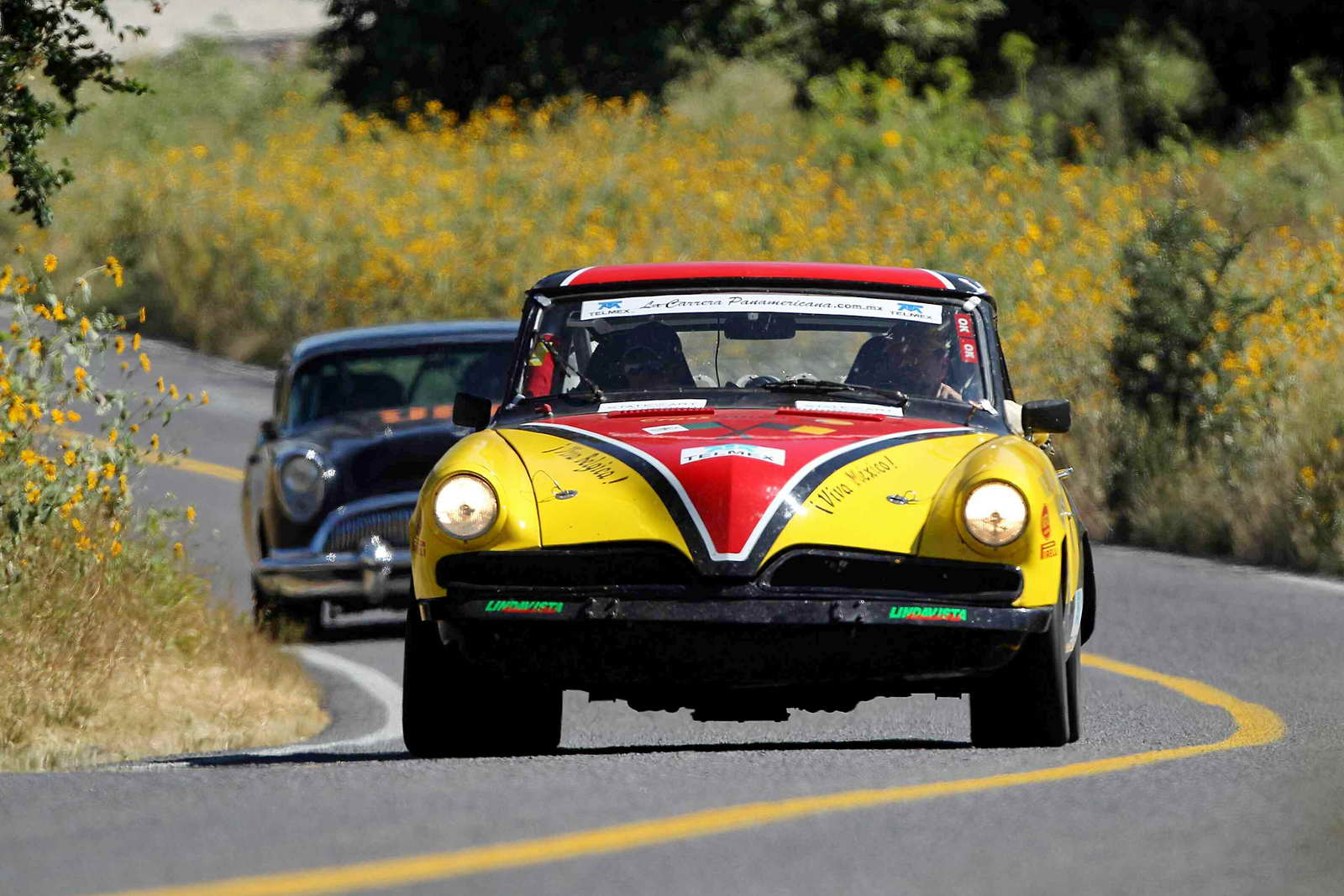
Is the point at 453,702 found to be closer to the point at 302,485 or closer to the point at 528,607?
the point at 528,607

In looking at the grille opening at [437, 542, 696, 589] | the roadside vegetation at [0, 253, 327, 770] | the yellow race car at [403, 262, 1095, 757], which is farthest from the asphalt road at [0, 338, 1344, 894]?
the roadside vegetation at [0, 253, 327, 770]

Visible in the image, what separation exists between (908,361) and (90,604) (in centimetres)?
396

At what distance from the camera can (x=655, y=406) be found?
818 cm

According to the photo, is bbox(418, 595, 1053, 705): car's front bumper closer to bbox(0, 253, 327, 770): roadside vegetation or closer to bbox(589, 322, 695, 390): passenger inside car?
bbox(589, 322, 695, 390): passenger inside car

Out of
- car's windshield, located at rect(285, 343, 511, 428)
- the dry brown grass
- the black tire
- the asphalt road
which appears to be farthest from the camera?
car's windshield, located at rect(285, 343, 511, 428)

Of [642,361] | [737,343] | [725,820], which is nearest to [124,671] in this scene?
[642,361]

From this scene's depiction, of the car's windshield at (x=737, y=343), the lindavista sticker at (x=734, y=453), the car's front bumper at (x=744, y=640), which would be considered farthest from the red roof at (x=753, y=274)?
the car's front bumper at (x=744, y=640)

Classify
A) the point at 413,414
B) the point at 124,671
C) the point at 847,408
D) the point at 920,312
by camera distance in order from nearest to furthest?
the point at 847,408, the point at 920,312, the point at 124,671, the point at 413,414

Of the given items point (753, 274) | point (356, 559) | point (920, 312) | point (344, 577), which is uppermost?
point (753, 274)

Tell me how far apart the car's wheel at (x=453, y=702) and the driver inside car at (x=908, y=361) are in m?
1.52

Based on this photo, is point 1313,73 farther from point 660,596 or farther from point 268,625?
point 660,596

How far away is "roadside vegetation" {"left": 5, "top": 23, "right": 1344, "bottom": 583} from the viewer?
17.9 m

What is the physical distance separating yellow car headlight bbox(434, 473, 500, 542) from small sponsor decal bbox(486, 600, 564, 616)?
0.71ft

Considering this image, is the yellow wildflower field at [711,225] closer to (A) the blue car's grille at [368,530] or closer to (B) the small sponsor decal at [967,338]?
(A) the blue car's grille at [368,530]
